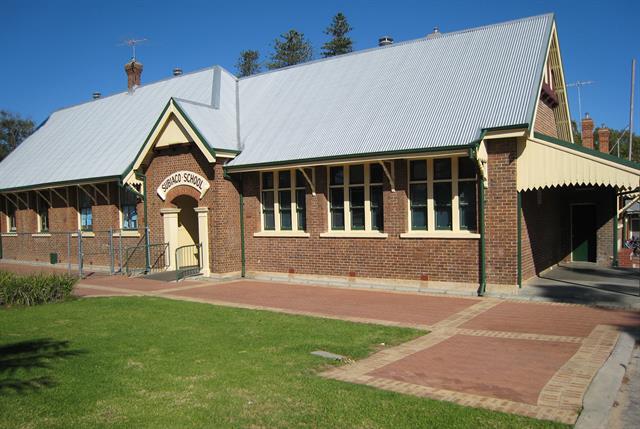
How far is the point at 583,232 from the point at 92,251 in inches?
753

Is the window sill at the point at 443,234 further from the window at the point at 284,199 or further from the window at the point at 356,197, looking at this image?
the window at the point at 284,199

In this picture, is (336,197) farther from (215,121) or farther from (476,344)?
(476,344)

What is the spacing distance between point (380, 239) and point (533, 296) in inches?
169

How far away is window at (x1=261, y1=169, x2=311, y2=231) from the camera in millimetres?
17734

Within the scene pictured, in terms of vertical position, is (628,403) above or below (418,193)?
below

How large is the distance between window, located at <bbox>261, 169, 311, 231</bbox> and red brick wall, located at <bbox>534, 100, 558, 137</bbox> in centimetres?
684

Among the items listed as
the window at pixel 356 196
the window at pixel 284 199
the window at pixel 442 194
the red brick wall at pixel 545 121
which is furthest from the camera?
the window at pixel 284 199

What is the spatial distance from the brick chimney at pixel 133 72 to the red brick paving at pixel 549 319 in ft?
77.2

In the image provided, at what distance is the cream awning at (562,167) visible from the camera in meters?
12.8

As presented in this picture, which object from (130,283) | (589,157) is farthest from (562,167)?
(130,283)

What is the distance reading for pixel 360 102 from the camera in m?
17.9

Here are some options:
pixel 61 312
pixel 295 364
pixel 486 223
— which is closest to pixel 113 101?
pixel 61 312

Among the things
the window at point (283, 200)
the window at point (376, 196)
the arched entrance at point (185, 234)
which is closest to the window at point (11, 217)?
the arched entrance at point (185, 234)

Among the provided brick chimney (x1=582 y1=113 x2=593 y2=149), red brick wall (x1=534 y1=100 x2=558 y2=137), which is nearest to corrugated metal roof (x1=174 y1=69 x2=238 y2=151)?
red brick wall (x1=534 y1=100 x2=558 y2=137)
